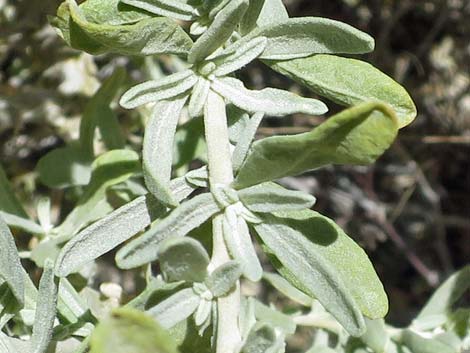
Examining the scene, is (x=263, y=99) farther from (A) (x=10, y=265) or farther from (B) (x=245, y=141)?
(A) (x=10, y=265)

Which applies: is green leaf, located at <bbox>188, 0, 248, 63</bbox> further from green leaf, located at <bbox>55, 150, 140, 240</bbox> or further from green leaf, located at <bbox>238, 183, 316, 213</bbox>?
green leaf, located at <bbox>55, 150, 140, 240</bbox>

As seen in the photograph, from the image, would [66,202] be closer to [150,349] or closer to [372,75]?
[372,75]

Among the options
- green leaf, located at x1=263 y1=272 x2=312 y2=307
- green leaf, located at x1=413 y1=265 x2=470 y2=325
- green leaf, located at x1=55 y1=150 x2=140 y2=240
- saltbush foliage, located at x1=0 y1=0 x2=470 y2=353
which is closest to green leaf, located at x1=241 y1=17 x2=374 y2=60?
saltbush foliage, located at x1=0 y1=0 x2=470 y2=353

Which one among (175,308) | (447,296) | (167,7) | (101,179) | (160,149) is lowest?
(447,296)

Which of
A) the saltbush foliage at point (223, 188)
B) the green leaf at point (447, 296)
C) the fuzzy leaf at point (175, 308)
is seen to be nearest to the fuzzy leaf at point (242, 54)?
the saltbush foliage at point (223, 188)

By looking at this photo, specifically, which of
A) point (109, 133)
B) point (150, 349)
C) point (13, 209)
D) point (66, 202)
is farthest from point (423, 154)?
point (150, 349)

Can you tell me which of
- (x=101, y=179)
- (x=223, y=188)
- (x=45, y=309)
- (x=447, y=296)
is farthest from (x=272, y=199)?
(x=447, y=296)
